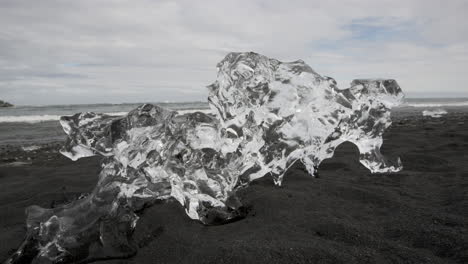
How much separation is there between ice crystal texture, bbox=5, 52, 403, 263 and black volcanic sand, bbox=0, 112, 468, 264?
0.50 ft

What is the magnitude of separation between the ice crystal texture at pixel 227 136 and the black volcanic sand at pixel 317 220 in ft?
0.50

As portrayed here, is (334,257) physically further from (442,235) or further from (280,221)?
(442,235)

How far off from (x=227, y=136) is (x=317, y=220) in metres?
0.94

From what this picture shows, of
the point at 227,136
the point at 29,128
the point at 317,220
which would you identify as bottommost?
the point at 29,128

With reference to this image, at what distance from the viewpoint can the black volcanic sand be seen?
1497 millimetres

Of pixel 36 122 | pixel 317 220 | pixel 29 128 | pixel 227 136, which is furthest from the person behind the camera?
pixel 36 122

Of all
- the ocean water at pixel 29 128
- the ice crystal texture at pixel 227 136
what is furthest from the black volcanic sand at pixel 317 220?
the ocean water at pixel 29 128

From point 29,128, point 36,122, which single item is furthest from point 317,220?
point 36,122

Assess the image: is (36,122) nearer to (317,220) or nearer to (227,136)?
(227,136)

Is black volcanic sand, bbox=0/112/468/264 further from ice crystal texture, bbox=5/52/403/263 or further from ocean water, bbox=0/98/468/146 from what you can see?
ocean water, bbox=0/98/468/146

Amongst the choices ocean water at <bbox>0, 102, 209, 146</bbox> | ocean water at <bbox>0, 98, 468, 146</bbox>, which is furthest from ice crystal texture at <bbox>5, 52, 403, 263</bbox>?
ocean water at <bbox>0, 98, 468, 146</bbox>

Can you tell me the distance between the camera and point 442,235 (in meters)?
1.63

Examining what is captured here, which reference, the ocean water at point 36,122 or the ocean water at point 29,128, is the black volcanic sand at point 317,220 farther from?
the ocean water at point 36,122

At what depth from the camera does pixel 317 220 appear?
1.87 m
